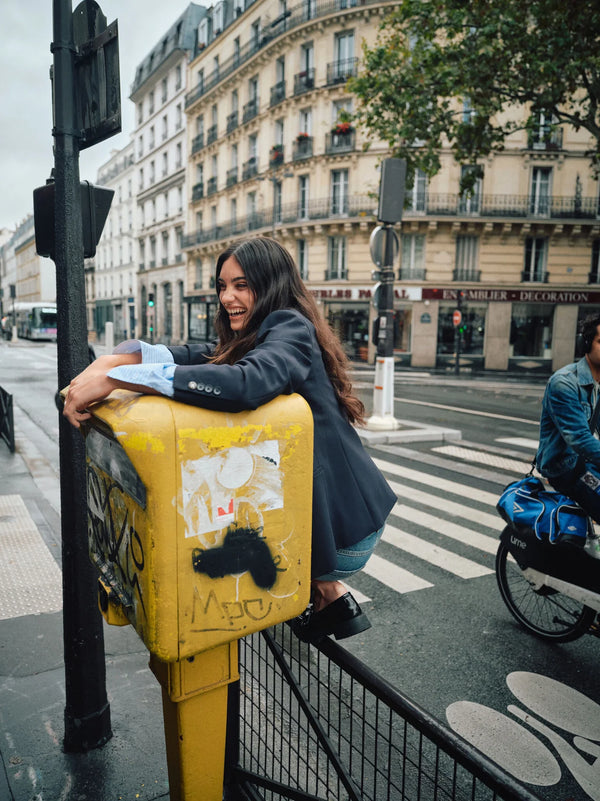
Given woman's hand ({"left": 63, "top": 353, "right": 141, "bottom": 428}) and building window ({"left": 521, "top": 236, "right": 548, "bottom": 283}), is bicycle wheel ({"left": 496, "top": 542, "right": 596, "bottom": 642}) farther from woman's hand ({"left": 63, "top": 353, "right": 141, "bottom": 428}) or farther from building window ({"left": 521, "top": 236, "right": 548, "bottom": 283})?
building window ({"left": 521, "top": 236, "right": 548, "bottom": 283})

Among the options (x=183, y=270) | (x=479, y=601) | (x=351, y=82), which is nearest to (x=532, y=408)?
(x=351, y=82)

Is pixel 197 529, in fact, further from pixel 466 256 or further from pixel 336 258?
pixel 336 258

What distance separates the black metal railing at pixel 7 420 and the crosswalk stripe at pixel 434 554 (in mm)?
5974

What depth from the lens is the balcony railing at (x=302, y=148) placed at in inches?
1185

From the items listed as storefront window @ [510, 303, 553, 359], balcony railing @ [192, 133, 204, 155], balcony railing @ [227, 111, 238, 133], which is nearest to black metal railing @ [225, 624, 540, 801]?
storefront window @ [510, 303, 553, 359]

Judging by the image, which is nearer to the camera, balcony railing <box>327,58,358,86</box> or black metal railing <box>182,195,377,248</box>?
balcony railing <box>327,58,358,86</box>

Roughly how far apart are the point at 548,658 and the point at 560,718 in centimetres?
56

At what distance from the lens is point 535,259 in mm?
28438

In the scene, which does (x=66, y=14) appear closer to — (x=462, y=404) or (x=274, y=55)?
(x=462, y=404)

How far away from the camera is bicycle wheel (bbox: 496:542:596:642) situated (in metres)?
3.42

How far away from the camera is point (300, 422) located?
1393 mm

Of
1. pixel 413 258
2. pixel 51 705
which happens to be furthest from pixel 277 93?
pixel 51 705

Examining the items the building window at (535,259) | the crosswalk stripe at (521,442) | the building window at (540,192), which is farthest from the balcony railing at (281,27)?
the crosswalk stripe at (521,442)

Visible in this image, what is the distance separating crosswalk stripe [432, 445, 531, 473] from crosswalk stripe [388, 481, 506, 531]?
1.39m
